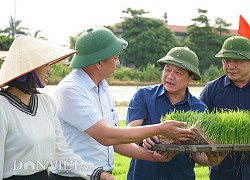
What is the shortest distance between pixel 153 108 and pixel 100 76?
23.4 inches

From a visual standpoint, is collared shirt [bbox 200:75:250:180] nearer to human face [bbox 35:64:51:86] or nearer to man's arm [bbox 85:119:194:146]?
man's arm [bbox 85:119:194:146]

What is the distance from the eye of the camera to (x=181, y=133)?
3.01m

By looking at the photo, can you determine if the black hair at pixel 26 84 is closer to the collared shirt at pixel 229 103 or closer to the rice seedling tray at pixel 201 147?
the rice seedling tray at pixel 201 147

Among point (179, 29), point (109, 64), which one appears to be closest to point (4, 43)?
point (179, 29)

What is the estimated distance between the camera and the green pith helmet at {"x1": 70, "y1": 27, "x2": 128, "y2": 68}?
304 centimetres

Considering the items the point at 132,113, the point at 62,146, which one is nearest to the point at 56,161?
the point at 62,146

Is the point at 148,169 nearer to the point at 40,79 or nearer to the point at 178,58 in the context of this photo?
the point at 178,58

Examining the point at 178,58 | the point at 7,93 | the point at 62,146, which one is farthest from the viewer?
the point at 178,58

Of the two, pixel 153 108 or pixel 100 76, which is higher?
pixel 100 76

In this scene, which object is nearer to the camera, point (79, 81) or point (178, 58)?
point (79, 81)

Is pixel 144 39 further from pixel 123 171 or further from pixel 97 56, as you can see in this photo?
pixel 97 56

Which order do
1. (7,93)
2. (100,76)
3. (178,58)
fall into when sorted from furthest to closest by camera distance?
(178,58), (100,76), (7,93)

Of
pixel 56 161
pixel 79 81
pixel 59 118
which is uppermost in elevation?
pixel 79 81

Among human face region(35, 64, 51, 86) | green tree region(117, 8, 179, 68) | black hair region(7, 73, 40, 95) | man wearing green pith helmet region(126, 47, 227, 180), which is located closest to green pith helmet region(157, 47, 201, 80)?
man wearing green pith helmet region(126, 47, 227, 180)
